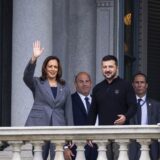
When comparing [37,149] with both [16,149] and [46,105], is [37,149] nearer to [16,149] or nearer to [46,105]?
[16,149]

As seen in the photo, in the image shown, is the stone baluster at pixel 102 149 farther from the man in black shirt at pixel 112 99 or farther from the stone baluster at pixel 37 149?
the stone baluster at pixel 37 149

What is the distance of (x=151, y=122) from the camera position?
1956cm

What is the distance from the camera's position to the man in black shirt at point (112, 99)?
19.0 metres

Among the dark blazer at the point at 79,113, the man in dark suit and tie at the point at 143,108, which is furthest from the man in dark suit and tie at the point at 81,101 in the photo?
the man in dark suit and tie at the point at 143,108

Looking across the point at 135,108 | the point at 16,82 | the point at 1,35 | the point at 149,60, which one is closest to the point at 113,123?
the point at 135,108

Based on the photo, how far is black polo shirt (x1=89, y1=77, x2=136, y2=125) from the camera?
1902 cm

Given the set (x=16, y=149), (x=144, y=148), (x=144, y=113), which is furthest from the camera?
(x=144, y=113)

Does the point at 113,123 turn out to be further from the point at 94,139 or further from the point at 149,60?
the point at 149,60

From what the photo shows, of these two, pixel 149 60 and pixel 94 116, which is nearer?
pixel 94 116

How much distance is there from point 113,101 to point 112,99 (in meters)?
0.03

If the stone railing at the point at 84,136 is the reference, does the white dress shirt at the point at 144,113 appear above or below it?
above

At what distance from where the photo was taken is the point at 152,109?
19.7 m

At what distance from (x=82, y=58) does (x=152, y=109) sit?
4739mm

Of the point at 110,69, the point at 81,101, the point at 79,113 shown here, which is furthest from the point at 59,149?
the point at 81,101
